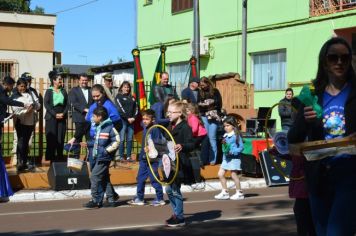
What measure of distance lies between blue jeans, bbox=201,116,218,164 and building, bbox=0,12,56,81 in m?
18.9

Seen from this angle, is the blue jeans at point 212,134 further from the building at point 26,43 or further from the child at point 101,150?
the building at point 26,43

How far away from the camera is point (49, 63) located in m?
32.8

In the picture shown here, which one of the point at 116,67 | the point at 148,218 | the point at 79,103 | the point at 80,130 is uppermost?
the point at 116,67

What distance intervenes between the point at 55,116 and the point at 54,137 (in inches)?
19.5

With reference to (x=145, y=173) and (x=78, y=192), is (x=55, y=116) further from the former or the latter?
(x=145, y=173)

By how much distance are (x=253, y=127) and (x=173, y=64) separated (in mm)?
16063

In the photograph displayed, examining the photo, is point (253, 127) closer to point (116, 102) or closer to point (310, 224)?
point (116, 102)

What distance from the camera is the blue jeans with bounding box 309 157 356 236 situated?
4195mm

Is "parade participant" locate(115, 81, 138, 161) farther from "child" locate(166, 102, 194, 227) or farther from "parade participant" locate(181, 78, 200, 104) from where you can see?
"child" locate(166, 102, 194, 227)

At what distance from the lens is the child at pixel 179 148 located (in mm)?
8516

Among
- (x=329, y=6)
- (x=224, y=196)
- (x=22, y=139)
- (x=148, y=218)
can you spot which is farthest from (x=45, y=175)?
(x=329, y=6)

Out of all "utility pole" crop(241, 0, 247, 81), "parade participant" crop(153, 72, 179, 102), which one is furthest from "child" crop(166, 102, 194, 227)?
"utility pole" crop(241, 0, 247, 81)

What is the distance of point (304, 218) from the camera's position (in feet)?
18.9

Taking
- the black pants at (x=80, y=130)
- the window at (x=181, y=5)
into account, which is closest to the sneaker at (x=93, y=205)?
the black pants at (x=80, y=130)
